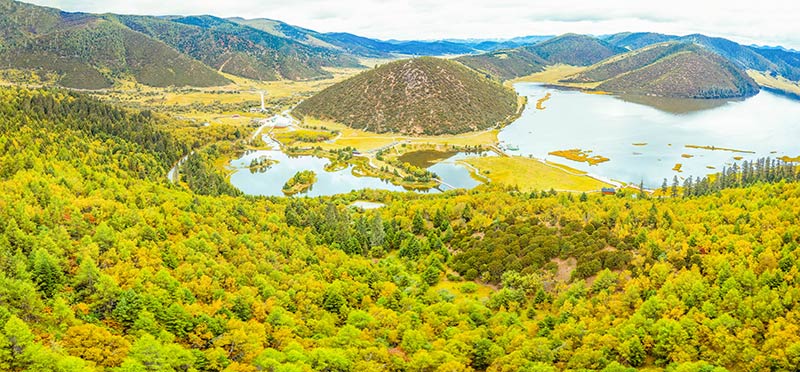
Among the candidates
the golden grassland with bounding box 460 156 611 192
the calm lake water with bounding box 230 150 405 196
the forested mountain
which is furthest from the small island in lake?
the golden grassland with bounding box 460 156 611 192

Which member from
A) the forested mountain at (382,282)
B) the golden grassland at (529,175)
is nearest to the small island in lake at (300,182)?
the forested mountain at (382,282)

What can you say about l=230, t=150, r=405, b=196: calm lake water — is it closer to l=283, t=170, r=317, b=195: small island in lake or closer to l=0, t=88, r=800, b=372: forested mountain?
l=283, t=170, r=317, b=195: small island in lake

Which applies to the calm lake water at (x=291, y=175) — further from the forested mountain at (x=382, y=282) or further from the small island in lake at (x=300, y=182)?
the forested mountain at (x=382, y=282)

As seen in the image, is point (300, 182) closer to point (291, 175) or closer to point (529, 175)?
point (291, 175)

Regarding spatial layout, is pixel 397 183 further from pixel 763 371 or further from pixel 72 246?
pixel 763 371

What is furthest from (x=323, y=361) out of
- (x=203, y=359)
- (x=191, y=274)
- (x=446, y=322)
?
(x=191, y=274)

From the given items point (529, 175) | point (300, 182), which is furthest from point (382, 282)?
point (529, 175)

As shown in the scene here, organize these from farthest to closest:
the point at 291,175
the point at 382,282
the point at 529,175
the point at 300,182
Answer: the point at 291,175
the point at 529,175
the point at 300,182
the point at 382,282
